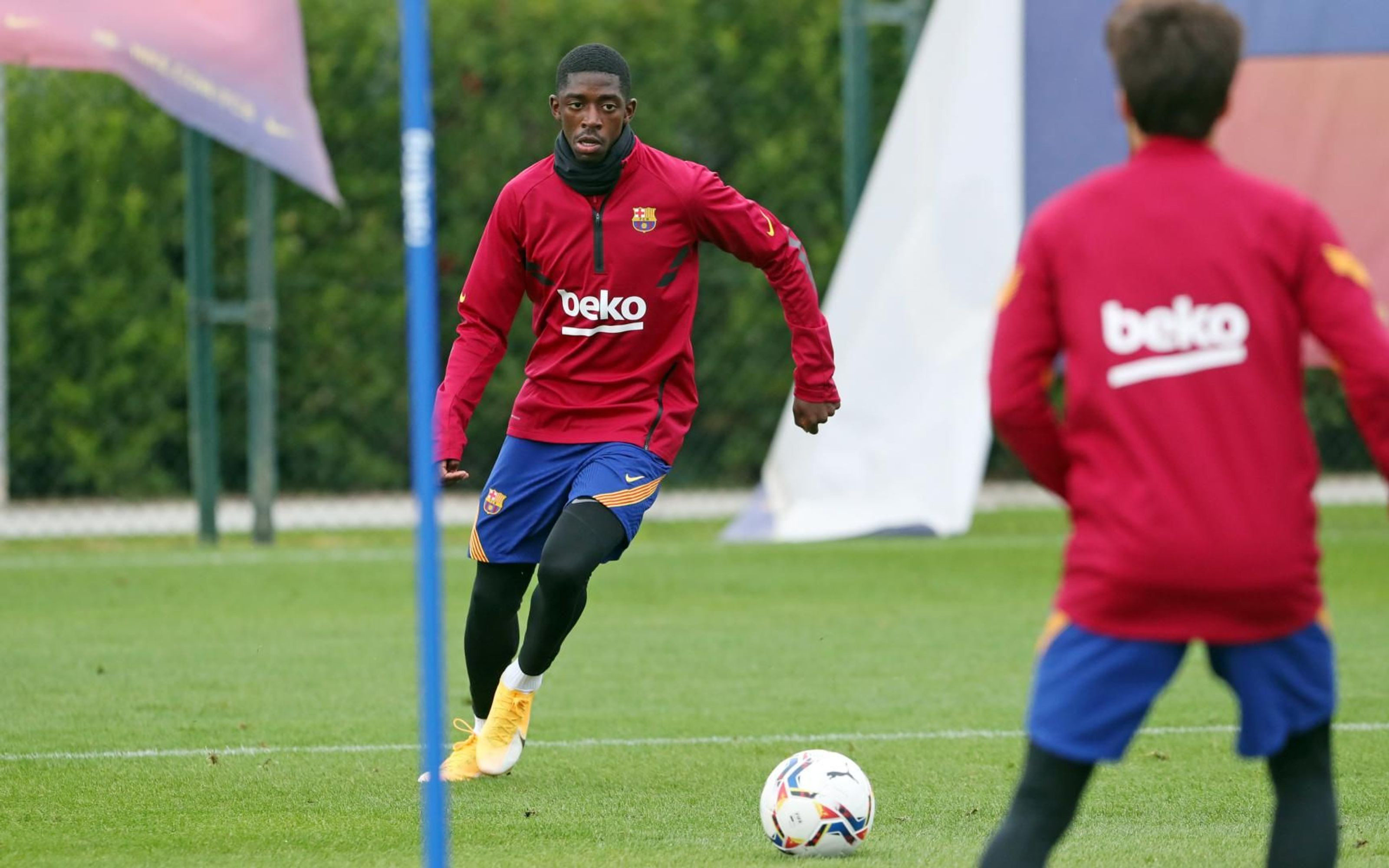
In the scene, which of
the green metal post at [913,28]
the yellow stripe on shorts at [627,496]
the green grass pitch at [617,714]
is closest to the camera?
the green grass pitch at [617,714]

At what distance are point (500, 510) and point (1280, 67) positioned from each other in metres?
8.16

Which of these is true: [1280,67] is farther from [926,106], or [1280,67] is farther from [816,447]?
[816,447]

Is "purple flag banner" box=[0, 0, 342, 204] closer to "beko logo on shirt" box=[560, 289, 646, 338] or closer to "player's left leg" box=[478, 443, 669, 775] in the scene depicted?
"beko logo on shirt" box=[560, 289, 646, 338]

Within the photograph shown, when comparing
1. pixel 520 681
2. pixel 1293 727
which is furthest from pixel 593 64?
pixel 1293 727

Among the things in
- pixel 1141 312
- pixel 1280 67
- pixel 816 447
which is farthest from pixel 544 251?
pixel 1280 67

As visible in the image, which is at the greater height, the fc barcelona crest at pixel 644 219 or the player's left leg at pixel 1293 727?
the fc barcelona crest at pixel 644 219

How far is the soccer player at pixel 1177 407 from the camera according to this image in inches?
123

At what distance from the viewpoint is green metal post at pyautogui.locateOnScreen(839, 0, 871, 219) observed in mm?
12836

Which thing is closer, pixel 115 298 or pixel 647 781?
pixel 647 781

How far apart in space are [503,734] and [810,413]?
133cm

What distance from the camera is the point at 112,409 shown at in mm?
13539

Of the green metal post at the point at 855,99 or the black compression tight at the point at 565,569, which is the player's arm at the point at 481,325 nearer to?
the black compression tight at the point at 565,569

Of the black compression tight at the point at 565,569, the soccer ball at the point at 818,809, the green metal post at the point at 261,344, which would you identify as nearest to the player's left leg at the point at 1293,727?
the soccer ball at the point at 818,809

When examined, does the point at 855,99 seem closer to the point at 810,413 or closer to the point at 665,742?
the point at 665,742
